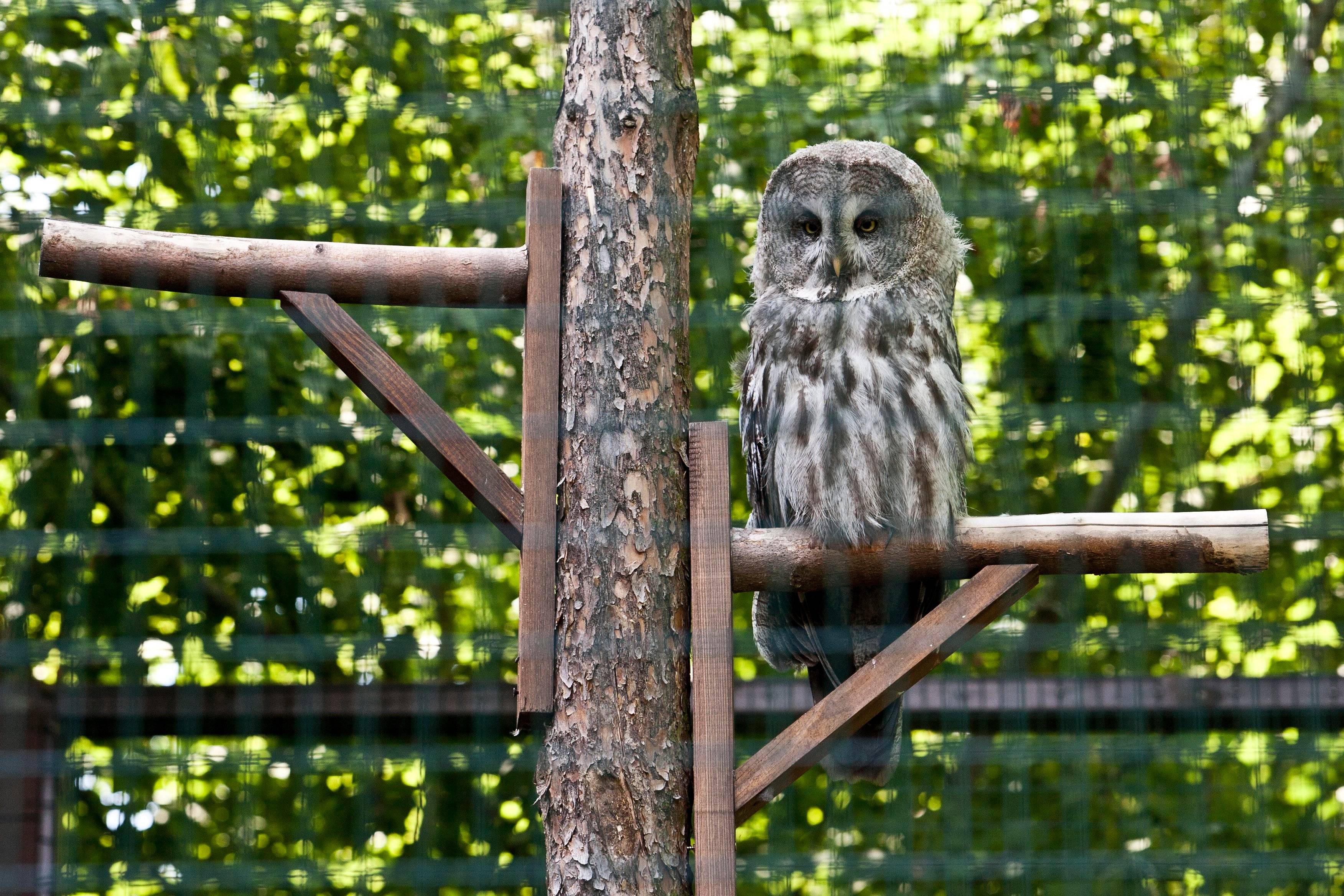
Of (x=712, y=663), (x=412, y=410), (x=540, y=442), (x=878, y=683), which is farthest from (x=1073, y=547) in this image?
(x=412, y=410)

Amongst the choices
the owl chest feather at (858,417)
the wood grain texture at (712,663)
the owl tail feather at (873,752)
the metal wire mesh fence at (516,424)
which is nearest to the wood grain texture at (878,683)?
the wood grain texture at (712,663)

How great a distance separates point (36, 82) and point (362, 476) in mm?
1048

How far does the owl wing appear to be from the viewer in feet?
5.86

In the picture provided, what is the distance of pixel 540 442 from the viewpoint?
139cm

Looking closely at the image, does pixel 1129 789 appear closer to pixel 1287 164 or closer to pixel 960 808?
pixel 960 808

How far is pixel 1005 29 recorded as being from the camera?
288 centimetres

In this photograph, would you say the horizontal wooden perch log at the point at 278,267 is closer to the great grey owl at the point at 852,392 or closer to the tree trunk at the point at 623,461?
the tree trunk at the point at 623,461

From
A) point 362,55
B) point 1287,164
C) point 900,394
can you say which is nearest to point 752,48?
point 362,55

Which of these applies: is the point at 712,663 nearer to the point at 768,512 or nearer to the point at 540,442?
the point at 540,442

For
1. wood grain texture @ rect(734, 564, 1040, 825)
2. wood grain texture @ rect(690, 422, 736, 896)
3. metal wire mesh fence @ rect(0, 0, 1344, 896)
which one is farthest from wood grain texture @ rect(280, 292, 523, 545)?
metal wire mesh fence @ rect(0, 0, 1344, 896)

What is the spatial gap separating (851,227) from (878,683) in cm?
81

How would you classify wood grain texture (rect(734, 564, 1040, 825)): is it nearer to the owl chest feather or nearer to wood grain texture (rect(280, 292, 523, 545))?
the owl chest feather

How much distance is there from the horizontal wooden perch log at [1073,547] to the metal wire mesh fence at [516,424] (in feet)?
1.47

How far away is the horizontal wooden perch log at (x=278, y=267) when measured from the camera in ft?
4.67
